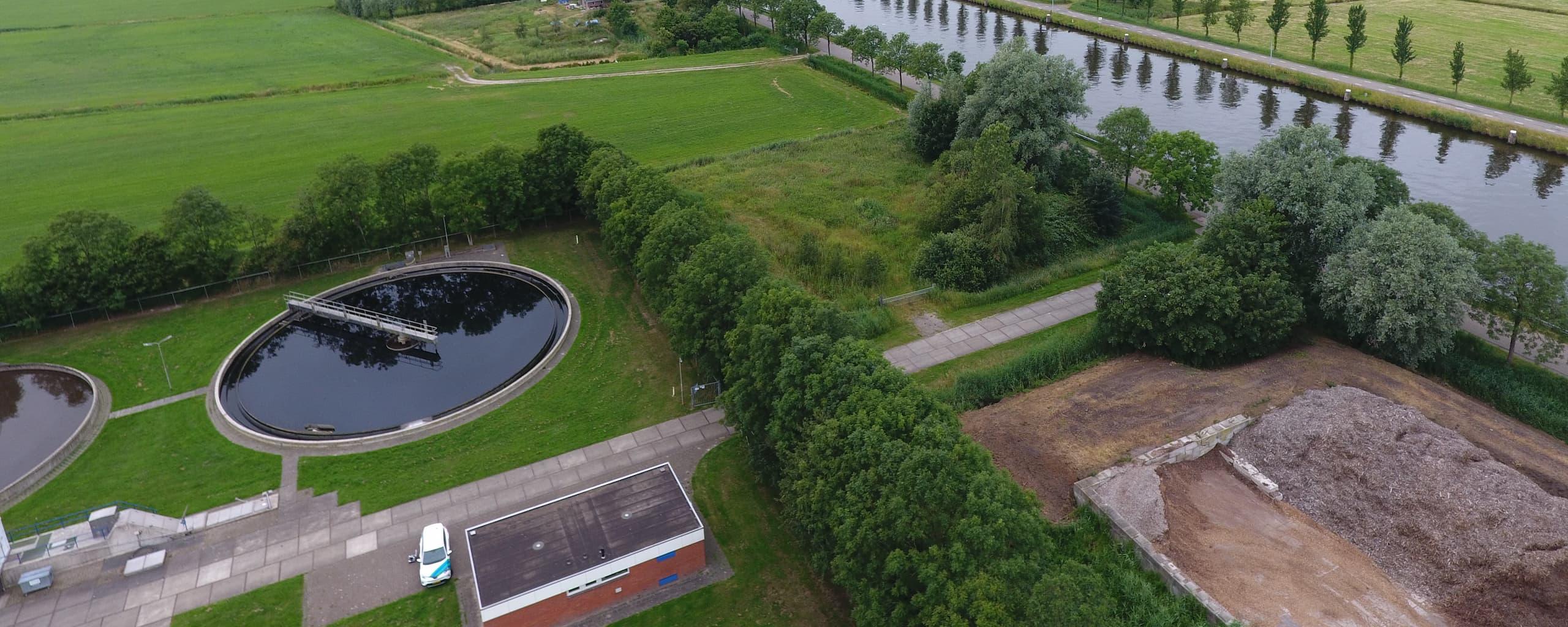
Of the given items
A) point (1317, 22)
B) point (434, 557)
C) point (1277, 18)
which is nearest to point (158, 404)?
point (434, 557)

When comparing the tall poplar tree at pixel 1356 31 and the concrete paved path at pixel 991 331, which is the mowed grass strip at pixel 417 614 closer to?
the concrete paved path at pixel 991 331

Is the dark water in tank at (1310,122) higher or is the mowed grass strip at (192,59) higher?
the mowed grass strip at (192,59)

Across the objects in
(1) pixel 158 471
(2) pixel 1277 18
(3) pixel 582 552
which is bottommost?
(1) pixel 158 471

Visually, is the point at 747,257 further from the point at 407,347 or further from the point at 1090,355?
the point at 407,347

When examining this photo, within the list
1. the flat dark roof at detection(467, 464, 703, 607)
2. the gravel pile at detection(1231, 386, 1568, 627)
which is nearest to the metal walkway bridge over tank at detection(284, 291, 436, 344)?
the flat dark roof at detection(467, 464, 703, 607)

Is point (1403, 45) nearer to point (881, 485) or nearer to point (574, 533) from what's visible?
point (881, 485)

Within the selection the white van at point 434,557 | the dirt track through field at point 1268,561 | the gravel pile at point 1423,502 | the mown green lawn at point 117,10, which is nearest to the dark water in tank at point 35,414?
the white van at point 434,557

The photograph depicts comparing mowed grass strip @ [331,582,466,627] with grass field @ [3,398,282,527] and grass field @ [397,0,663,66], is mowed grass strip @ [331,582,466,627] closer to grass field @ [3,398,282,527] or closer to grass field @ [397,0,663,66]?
grass field @ [3,398,282,527]
